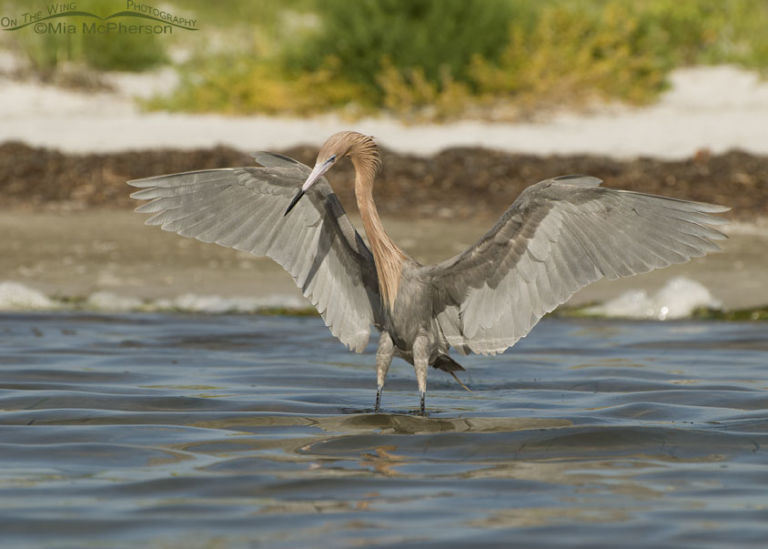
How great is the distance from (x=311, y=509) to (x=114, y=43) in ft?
58.0

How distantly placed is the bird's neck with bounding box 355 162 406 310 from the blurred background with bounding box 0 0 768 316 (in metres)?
3.60

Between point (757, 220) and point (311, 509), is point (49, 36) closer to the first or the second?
point (757, 220)

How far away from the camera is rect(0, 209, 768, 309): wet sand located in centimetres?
1065

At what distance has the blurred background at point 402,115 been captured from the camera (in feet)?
38.8

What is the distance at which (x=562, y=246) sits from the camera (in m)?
6.70

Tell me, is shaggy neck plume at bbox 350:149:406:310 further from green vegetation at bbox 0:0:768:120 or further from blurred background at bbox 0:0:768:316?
green vegetation at bbox 0:0:768:120

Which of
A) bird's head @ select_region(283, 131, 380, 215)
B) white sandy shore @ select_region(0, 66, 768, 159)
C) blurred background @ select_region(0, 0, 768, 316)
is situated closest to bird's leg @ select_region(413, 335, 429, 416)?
bird's head @ select_region(283, 131, 380, 215)

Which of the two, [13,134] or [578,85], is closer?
[13,134]

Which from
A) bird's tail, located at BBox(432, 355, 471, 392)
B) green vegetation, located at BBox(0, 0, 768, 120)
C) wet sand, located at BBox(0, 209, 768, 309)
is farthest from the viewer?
green vegetation, located at BBox(0, 0, 768, 120)

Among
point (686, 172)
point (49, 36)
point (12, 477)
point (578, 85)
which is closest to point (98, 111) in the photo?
point (49, 36)

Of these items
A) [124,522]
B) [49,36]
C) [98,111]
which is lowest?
[124,522]

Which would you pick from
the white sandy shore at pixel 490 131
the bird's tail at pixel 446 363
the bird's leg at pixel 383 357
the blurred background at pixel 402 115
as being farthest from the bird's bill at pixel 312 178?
the white sandy shore at pixel 490 131

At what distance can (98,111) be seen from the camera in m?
18.9

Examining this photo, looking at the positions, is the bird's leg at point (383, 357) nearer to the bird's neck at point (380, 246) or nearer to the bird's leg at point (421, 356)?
the bird's leg at point (421, 356)
